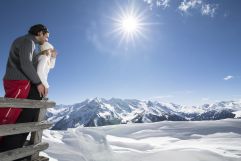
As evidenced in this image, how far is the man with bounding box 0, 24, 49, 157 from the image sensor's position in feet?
14.3

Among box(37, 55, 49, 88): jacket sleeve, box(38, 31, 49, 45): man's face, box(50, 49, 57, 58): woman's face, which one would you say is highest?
→ box(38, 31, 49, 45): man's face

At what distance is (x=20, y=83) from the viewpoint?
14.8 feet

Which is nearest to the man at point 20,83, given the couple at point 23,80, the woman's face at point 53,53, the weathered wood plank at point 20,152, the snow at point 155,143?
the couple at point 23,80

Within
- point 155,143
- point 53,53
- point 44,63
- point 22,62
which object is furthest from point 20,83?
point 155,143

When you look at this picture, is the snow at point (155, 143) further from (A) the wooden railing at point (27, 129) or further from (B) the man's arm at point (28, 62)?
(B) the man's arm at point (28, 62)

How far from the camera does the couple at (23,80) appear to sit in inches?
172

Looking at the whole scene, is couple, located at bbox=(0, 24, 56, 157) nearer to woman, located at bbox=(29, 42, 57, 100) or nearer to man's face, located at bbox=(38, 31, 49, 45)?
woman, located at bbox=(29, 42, 57, 100)

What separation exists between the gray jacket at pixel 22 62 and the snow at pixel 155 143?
7377 millimetres

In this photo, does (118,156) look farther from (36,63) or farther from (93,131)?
(36,63)

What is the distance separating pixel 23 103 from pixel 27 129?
1.70 feet

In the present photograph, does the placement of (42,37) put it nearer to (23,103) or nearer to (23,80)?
(23,80)

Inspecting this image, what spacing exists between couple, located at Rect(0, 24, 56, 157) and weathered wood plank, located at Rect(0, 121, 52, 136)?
13 centimetres

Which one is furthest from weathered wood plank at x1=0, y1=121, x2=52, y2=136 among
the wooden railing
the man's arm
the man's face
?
the man's face

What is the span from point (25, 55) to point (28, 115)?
1.12m
